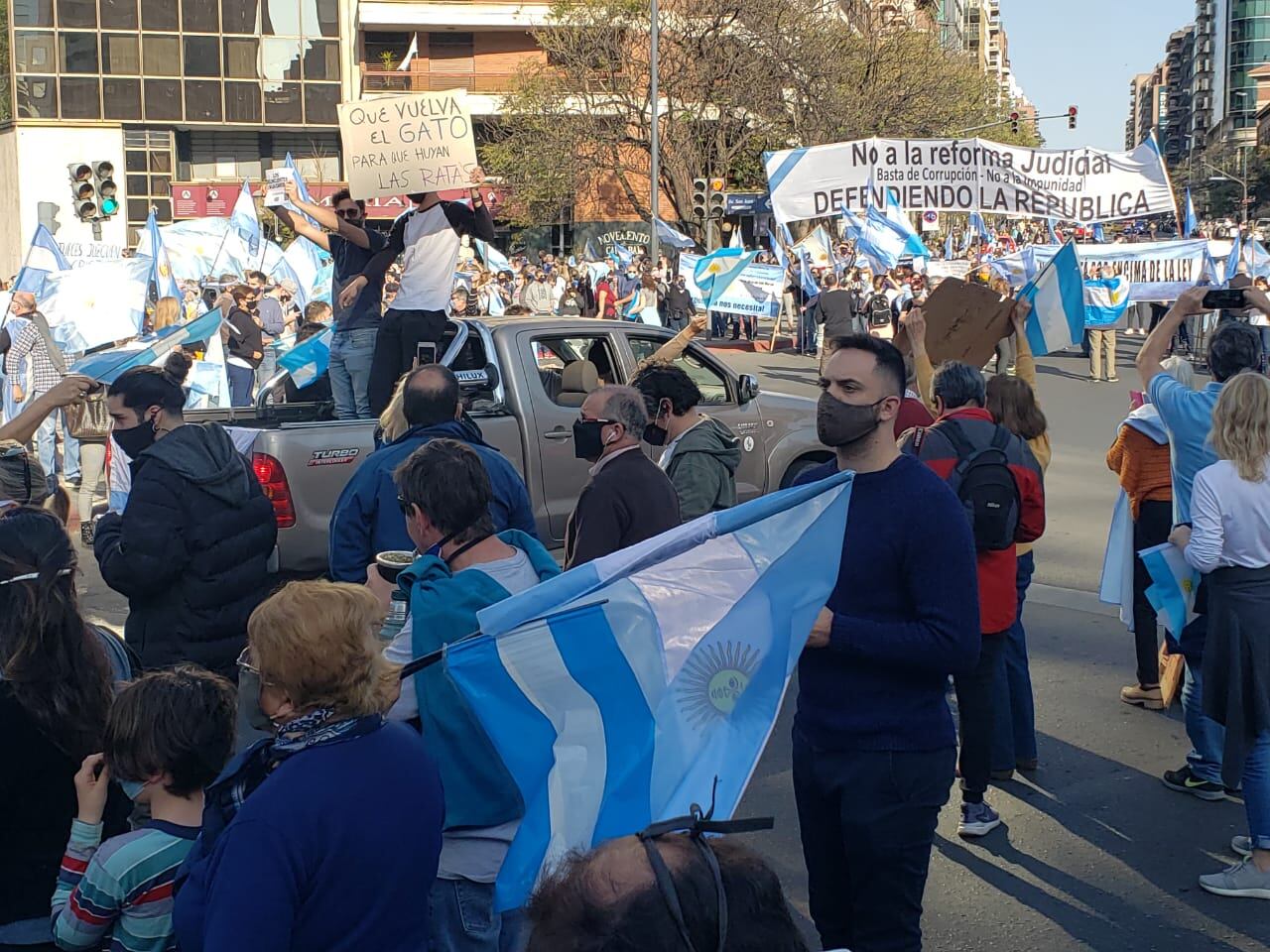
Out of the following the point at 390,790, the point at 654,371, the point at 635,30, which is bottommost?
the point at 390,790

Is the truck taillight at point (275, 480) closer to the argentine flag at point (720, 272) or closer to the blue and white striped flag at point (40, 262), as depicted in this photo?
the blue and white striped flag at point (40, 262)

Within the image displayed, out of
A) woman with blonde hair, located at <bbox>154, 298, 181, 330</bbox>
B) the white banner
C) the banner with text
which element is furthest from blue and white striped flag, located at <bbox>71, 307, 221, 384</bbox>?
the banner with text

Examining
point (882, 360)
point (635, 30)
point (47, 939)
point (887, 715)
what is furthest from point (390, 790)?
point (635, 30)

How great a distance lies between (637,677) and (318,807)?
683 mm

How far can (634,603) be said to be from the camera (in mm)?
2885

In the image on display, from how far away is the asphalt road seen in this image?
15.5 feet

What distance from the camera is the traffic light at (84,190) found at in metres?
21.0

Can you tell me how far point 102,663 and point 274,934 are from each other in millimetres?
1062

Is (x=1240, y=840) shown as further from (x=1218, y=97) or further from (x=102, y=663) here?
(x=1218, y=97)

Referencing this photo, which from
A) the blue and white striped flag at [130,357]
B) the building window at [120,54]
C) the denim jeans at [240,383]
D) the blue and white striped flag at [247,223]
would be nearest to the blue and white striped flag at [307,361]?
the blue and white striped flag at [130,357]

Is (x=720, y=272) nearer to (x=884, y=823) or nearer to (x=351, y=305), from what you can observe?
(x=351, y=305)

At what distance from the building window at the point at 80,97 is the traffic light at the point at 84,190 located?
32.8 metres

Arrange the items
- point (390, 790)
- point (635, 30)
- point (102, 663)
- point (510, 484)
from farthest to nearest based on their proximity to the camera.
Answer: point (635, 30)
point (510, 484)
point (102, 663)
point (390, 790)

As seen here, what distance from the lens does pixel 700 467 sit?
18.7ft
